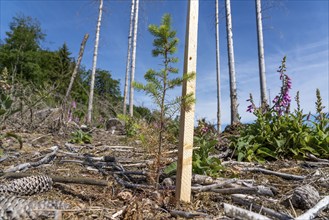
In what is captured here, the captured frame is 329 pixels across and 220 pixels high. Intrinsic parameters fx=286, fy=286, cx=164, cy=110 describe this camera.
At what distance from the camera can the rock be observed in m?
1.93

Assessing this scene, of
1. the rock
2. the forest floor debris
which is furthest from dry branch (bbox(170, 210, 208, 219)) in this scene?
the rock

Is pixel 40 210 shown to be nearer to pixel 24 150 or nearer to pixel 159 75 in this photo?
pixel 159 75

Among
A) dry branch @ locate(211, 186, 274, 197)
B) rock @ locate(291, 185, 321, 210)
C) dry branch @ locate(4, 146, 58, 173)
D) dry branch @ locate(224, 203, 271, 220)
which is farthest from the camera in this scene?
dry branch @ locate(4, 146, 58, 173)

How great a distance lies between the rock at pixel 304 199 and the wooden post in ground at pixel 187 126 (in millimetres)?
736

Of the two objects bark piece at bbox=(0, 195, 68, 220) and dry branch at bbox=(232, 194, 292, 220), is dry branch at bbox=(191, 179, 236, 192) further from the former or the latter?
bark piece at bbox=(0, 195, 68, 220)

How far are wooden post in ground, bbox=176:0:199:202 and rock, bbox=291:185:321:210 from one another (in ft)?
2.41

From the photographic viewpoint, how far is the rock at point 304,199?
1929 millimetres

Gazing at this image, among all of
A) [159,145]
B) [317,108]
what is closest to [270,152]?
[317,108]

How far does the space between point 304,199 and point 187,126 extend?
3.06ft

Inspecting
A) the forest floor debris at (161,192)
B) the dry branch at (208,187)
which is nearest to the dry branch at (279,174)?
the forest floor debris at (161,192)

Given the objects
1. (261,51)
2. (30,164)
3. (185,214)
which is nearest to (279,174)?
(185,214)

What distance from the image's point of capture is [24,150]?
3.85m

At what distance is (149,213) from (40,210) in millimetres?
630

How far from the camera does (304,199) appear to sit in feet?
6.35
